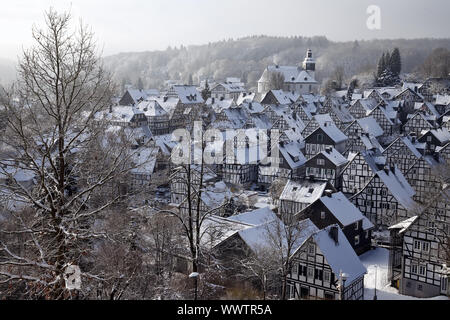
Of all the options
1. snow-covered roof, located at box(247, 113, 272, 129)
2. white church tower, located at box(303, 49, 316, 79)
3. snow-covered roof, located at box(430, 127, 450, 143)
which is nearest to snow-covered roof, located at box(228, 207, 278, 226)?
snow-covered roof, located at box(430, 127, 450, 143)

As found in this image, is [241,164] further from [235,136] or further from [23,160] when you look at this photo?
[23,160]

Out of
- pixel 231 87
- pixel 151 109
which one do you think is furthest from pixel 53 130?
pixel 231 87

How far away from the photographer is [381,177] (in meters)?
27.4

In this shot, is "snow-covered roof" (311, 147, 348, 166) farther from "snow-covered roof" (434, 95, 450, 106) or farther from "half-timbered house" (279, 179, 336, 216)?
"snow-covered roof" (434, 95, 450, 106)

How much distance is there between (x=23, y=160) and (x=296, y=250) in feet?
44.7

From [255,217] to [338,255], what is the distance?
489 cm

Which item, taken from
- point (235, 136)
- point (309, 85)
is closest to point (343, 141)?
point (235, 136)

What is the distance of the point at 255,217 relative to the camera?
2222 centimetres

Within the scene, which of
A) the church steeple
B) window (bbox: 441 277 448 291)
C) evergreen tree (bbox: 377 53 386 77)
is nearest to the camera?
window (bbox: 441 277 448 291)

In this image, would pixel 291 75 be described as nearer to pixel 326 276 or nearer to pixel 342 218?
pixel 342 218

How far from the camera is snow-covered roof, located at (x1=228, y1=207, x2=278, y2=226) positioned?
21.5 m

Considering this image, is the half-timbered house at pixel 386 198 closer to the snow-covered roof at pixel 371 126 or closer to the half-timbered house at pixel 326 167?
the half-timbered house at pixel 326 167

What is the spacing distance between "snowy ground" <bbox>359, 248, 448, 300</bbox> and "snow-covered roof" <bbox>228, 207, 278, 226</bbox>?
5285 millimetres

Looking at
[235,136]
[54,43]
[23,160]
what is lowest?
[235,136]
